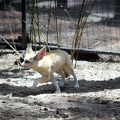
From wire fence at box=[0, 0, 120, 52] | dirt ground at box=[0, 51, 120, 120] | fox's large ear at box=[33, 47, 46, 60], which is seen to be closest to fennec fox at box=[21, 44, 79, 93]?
fox's large ear at box=[33, 47, 46, 60]

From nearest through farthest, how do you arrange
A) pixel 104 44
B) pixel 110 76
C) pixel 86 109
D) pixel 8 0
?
pixel 86 109 < pixel 110 76 < pixel 104 44 < pixel 8 0

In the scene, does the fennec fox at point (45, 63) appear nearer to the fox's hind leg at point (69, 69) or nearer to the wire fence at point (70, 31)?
the fox's hind leg at point (69, 69)

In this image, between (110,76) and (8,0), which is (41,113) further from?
(8,0)

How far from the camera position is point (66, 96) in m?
6.02

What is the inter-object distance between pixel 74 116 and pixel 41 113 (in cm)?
39

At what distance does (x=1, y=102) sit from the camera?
5551 millimetres

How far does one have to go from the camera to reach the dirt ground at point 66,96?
5082 mm

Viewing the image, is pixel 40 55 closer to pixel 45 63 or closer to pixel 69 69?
pixel 45 63

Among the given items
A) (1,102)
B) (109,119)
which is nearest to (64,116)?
(109,119)

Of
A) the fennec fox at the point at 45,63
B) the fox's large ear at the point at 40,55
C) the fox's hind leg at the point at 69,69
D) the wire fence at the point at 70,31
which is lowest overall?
the wire fence at the point at 70,31

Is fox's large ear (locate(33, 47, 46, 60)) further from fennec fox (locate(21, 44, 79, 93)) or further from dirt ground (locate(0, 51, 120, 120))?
dirt ground (locate(0, 51, 120, 120))

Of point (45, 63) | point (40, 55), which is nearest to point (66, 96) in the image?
point (45, 63)

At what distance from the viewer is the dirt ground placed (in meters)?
5.08

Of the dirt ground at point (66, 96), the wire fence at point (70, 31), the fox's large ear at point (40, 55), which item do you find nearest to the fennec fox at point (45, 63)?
the fox's large ear at point (40, 55)
